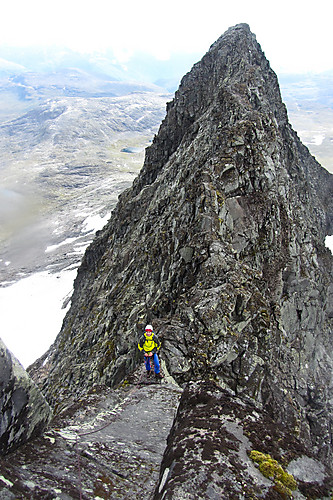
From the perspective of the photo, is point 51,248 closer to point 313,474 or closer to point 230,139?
point 230,139

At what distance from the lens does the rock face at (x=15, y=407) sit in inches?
332

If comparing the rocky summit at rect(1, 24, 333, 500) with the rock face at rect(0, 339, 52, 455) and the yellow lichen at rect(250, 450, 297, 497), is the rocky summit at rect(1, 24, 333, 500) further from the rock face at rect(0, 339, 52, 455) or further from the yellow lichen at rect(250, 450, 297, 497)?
the rock face at rect(0, 339, 52, 455)

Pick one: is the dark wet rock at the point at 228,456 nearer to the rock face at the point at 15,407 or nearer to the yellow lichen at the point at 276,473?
the yellow lichen at the point at 276,473

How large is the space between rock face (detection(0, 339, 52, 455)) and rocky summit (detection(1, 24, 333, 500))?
2265 millimetres

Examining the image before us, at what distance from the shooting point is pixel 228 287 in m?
20.0

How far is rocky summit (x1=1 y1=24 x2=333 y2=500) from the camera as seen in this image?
27.7 feet

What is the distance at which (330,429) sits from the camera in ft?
87.6

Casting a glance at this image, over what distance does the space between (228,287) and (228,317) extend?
2.05 metres

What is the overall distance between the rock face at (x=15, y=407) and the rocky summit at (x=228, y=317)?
2265 mm

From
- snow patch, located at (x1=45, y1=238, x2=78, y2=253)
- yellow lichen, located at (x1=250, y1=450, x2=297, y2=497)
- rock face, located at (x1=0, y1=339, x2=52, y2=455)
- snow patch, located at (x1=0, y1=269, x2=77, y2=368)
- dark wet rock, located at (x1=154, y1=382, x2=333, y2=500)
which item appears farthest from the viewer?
snow patch, located at (x1=45, y1=238, x2=78, y2=253)

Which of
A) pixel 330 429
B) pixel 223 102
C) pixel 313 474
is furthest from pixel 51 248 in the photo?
pixel 313 474

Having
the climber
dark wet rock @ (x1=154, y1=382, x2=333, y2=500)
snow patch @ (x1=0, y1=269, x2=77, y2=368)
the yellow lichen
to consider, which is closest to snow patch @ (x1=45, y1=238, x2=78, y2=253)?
snow patch @ (x1=0, y1=269, x2=77, y2=368)

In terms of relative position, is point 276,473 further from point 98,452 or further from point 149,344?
point 149,344

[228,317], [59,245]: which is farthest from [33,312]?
[228,317]
